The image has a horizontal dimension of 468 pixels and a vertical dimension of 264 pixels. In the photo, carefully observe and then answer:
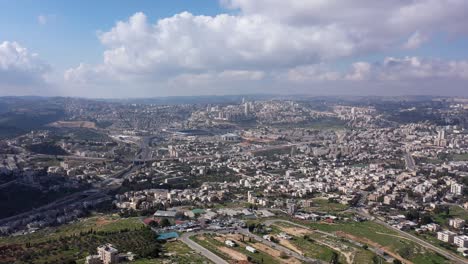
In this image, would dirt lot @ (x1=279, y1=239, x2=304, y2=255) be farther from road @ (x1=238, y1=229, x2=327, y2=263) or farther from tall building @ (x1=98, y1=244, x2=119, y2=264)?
tall building @ (x1=98, y1=244, x2=119, y2=264)

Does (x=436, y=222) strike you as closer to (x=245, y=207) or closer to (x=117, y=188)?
(x=245, y=207)

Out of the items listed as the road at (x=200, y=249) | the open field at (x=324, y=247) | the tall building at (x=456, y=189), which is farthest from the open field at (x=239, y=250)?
the tall building at (x=456, y=189)

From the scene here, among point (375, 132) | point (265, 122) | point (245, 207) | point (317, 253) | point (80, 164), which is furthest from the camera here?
point (265, 122)

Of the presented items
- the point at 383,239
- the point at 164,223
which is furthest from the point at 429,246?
the point at 164,223

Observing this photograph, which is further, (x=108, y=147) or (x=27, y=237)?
(x=108, y=147)

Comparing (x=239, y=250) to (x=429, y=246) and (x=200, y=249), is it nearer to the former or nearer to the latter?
(x=200, y=249)

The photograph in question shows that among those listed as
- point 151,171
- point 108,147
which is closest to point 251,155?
point 151,171

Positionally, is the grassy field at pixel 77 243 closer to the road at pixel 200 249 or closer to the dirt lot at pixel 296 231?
the road at pixel 200 249
